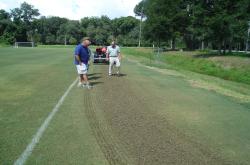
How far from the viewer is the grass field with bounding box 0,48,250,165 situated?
6.24 metres

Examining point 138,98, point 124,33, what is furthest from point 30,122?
point 124,33

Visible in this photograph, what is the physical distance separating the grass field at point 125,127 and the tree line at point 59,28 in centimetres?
11717

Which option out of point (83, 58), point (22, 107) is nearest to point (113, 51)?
point (83, 58)

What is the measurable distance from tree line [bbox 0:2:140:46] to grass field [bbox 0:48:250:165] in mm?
117167

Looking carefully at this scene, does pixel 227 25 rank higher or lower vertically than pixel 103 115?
higher

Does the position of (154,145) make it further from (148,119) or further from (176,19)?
(176,19)

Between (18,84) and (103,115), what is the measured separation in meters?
6.65

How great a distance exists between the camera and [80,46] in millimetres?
14062

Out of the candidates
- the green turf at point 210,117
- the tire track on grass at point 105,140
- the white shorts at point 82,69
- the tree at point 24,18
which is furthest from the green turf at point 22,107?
the tree at point 24,18

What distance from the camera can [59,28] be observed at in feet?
475

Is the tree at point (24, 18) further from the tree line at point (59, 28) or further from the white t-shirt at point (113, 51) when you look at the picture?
the white t-shirt at point (113, 51)

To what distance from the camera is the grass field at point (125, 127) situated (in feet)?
20.5

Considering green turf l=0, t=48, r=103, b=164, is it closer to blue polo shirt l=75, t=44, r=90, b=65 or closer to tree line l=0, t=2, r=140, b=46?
blue polo shirt l=75, t=44, r=90, b=65

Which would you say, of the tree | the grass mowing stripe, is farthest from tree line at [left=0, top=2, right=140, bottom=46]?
the grass mowing stripe
